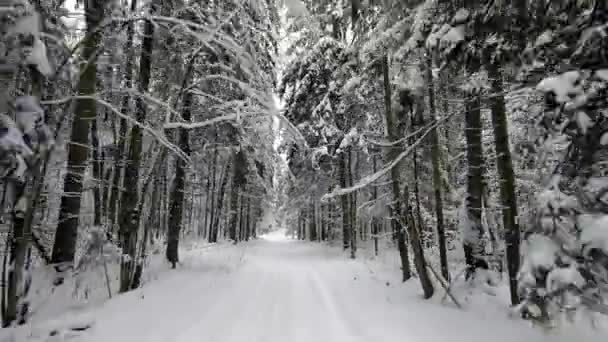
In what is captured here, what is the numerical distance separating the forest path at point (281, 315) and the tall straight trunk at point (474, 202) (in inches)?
56.9

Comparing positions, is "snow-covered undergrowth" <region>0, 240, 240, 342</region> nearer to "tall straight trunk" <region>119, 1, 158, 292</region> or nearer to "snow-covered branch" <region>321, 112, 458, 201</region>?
"tall straight trunk" <region>119, 1, 158, 292</region>

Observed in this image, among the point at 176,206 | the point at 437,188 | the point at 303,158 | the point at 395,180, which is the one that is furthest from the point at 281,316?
the point at 176,206

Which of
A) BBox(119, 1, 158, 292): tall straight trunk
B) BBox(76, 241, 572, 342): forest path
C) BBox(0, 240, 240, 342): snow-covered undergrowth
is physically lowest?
BBox(76, 241, 572, 342): forest path

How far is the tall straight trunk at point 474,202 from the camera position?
694 centimetres

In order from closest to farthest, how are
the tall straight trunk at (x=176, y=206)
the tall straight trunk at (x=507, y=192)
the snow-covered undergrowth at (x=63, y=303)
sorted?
the snow-covered undergrowth at (x=63, y=303) < the tall straight trunk at (x=507, y=192) < the tall straight trunk at (x=176, y=206)

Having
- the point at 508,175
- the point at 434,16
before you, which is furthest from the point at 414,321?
the point at 434,16

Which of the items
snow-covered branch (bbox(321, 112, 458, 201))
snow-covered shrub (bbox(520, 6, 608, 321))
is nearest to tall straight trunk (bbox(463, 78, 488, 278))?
snow-covered branch (bbox(321, 112, 458, 201))

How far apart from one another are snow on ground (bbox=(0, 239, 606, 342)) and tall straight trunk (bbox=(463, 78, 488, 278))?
1377mm

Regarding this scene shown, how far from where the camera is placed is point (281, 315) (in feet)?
19.6

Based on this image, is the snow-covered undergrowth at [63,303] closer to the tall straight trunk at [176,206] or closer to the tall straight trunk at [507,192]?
the tall straight trunk at [176,206]

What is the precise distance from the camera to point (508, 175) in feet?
18.1

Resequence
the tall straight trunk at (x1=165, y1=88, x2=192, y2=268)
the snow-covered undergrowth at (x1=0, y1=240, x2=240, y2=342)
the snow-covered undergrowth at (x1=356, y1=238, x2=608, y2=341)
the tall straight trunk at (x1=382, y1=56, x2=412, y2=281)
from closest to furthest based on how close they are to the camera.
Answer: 1. the snow-covered undergrowth at (x1=356, y1=238, x2=608, y2=341)
2. the snow-covered undergrowth at (x1=0, y1=240, x2=240, y2=342)
3. the tall straight trunk at (x1=382, y1=56, x2=412, y2=281)
4. the tall straight trunk at (x1=165, y1=88, x2=192, y2=268)

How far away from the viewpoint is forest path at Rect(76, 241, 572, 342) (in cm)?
472

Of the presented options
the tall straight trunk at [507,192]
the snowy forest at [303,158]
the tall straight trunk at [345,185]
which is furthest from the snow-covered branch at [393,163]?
the tall straight trunk at [345,185]
